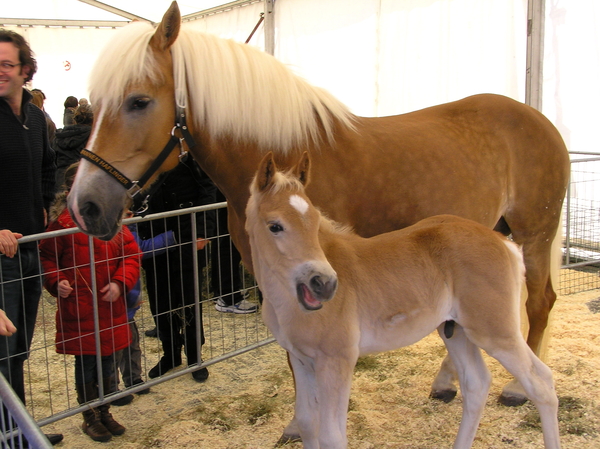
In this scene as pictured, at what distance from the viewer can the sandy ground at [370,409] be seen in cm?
282

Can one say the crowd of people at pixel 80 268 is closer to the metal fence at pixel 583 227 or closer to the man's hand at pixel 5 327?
the man's hand at pixel 5 327

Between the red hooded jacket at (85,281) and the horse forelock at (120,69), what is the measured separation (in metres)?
1.04

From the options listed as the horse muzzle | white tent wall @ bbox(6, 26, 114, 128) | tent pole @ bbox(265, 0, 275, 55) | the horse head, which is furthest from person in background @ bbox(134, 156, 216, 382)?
white tent wall @ bbox(6, 26, 114, 128)

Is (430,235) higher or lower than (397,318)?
higher

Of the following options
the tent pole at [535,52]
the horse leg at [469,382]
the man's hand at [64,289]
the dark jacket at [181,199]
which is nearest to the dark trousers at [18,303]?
the man's hand at [64,289]

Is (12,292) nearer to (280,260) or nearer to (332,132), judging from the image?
(280,260)

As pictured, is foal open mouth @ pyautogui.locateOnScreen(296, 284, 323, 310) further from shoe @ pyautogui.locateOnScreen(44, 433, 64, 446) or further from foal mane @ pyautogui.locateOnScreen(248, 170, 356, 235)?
shoe @ pyautogui.locateOnScreen(44, 433, 64, 446)

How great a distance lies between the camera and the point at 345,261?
2174mm

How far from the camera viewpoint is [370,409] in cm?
312

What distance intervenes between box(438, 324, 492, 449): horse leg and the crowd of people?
5.14 ft

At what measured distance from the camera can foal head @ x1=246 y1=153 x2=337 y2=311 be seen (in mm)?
1771

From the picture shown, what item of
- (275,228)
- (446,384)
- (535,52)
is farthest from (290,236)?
(535,52)

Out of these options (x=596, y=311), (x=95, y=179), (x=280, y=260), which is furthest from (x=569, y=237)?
(x=95, y=179)

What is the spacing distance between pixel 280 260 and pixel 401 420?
1.59m
